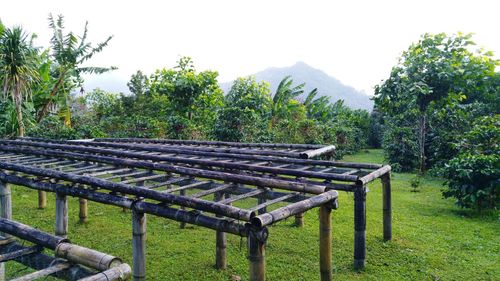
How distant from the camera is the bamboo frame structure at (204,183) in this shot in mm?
4371

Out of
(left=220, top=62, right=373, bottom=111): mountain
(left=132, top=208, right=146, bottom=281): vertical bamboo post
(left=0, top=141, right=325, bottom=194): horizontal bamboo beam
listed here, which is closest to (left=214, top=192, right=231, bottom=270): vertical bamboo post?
(left=0, top=141, right=325, bottom=194): horizontal bamboo beam

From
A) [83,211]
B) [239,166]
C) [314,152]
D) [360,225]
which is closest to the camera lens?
[239,166]

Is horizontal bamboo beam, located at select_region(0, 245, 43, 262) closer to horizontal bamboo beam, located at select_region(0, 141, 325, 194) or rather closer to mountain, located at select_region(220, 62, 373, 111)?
horizontal bamboo beam, located at select_region(0, 141, 325, 194)

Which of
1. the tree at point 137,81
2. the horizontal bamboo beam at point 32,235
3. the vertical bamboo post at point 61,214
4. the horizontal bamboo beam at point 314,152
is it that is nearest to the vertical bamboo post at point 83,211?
the vertical bamboo post at point 61,214

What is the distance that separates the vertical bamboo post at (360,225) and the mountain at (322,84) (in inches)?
3045

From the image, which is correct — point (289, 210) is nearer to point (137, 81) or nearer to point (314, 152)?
point (314, 152)

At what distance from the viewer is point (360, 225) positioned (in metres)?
6.67

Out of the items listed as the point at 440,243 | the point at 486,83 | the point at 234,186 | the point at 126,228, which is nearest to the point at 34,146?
the point at 126,228

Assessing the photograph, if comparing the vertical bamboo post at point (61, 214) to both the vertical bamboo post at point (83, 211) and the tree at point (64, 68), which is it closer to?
the vertical bamboo post at point (83, 211)

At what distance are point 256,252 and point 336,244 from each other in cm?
444

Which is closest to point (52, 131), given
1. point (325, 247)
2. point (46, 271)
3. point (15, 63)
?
point (15, 63)

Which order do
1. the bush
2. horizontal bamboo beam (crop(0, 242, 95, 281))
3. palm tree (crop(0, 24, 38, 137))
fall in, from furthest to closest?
the bush
palm tree (crop(0, 24, 38, 137))
horizontal bamboo beam (crop(0, 242, 95, 281))

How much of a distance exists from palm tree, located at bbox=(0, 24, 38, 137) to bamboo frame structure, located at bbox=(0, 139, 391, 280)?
4.70 meters

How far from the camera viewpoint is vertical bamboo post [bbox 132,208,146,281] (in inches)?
195
